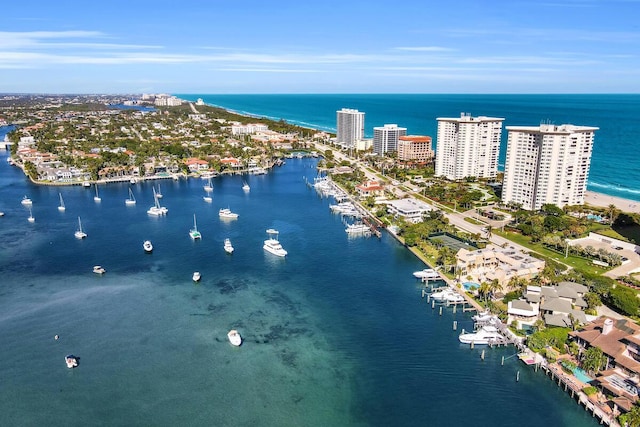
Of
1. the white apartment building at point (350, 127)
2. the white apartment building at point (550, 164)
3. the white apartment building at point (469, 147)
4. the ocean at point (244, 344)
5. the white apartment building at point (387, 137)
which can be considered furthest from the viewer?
the white apartment building at point (350, 127)

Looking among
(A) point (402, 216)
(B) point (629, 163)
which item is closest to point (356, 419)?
(A) point (402, 216)

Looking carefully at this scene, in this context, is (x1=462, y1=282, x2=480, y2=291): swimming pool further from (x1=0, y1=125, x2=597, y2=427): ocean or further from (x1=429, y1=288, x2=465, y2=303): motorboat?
(x1=0, y1=125, x2=597, y2=427): ocean

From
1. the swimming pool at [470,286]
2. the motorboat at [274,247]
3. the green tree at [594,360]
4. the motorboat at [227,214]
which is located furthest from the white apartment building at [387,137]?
the green tree at [594,360]

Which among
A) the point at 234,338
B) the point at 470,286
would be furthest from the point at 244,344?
the point at 470,286

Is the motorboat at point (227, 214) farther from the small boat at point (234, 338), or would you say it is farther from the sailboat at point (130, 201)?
the small boat at point (234, 338)

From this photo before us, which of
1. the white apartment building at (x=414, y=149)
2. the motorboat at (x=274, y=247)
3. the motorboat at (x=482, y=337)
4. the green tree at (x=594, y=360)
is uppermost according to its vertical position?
the white apartment building at (x=414, y=149)

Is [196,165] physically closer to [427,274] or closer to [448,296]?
[427,274]

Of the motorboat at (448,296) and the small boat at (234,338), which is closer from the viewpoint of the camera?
the small boat at (234,338)

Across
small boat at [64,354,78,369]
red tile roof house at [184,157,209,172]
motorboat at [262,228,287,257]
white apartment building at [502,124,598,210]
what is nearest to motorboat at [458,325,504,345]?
motorboat at [262,228,287,257]
